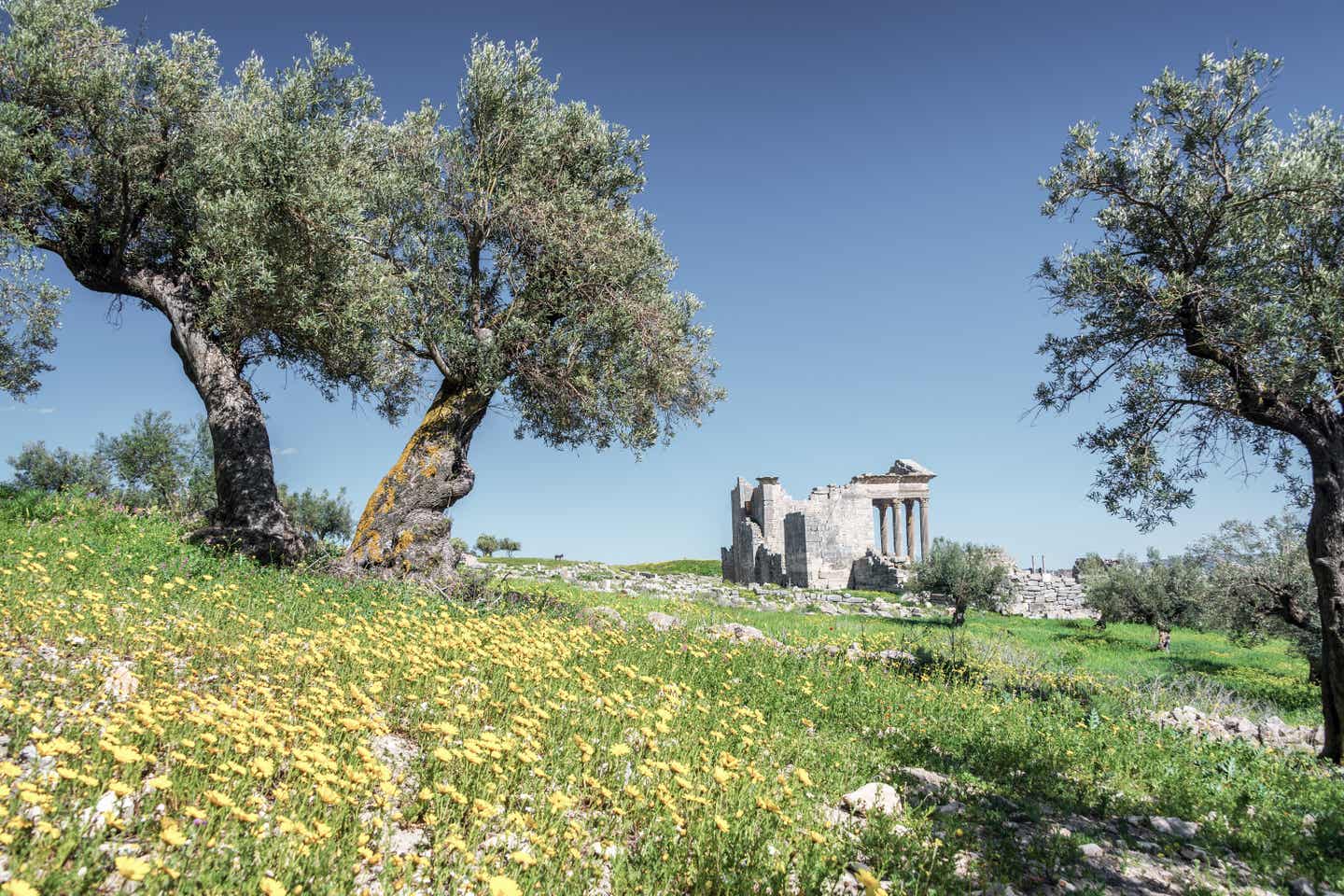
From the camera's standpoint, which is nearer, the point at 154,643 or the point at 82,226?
the point at 154,643

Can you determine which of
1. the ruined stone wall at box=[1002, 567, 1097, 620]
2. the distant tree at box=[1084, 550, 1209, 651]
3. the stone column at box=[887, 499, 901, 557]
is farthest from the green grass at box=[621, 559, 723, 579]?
the distant tree at box=[1084, 550, 1209, 651]

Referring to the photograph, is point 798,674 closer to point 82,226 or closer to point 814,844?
point 814,844

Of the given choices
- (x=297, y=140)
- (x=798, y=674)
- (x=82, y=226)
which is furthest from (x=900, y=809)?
(x=82, y=226)

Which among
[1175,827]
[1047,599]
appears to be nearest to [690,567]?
[1047,599]

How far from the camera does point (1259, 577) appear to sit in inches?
825

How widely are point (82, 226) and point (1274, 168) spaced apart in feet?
74.8

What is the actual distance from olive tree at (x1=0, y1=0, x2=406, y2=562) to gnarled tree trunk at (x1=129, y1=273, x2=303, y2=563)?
36mm

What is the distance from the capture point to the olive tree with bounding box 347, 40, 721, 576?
1470 cm

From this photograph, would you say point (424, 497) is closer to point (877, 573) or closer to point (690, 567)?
point (877, 573)

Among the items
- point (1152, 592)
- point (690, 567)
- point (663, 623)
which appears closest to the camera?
point (663, 623)

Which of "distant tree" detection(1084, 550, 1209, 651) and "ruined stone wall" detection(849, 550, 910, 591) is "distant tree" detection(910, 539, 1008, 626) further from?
"ruined stone wall" detection(849, 550, 910, 591)

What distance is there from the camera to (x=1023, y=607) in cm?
4153

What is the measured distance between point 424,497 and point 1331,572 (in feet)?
50.3

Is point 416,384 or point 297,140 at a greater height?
point 297,140
